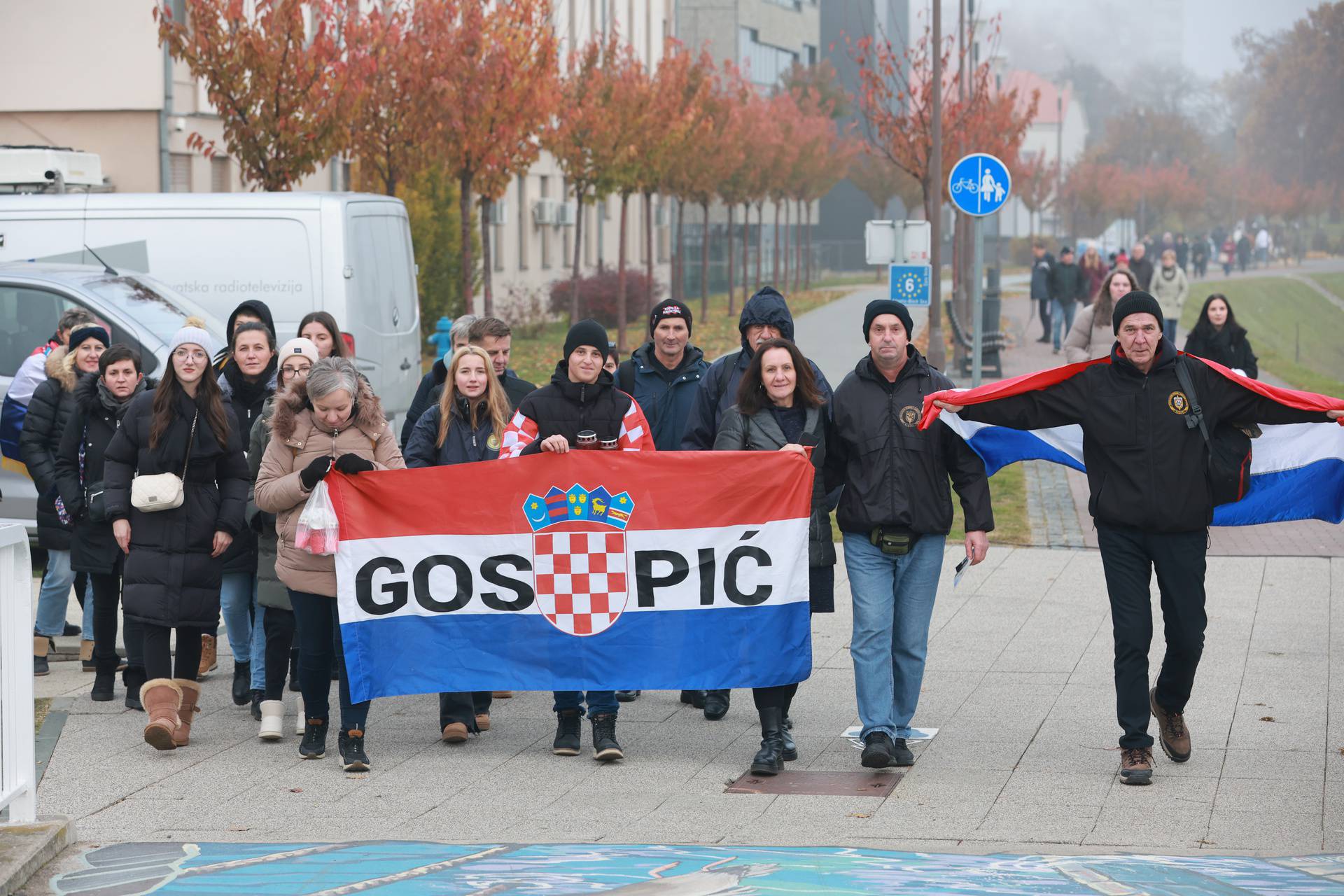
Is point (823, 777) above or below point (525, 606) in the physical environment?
below

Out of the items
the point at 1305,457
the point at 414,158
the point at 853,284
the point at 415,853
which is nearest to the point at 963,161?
the point at 414,158

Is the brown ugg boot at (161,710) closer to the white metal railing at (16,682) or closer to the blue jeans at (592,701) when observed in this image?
the white metal railing at (16,682)

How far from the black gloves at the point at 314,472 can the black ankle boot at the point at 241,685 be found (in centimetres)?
173

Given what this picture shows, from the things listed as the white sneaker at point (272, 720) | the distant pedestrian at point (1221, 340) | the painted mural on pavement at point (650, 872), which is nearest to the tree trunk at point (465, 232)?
the distant pedestrian at point (1221, 340)

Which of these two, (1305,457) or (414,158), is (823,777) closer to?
(1305,457)

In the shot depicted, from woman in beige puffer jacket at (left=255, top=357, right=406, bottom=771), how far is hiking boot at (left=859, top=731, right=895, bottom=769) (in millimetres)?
2033

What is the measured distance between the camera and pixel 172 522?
8.18m

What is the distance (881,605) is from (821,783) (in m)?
0.76

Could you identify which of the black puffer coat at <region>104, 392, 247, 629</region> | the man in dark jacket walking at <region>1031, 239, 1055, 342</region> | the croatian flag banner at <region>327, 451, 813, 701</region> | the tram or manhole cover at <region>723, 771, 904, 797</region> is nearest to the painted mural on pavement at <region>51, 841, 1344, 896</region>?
the tram or manhole cover at <region>723, 771, 904, 797</region>

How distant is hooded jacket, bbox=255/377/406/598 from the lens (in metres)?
7.86

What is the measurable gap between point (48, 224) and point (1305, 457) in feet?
35.6

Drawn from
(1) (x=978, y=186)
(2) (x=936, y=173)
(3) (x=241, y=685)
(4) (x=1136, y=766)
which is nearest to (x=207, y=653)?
(3) (x=241, y=685)

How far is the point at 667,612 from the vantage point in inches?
313

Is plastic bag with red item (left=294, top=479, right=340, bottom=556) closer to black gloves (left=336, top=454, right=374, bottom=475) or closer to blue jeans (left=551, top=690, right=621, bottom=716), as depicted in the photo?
black gloves (left=336, top=454, right=374, bottom=475)
